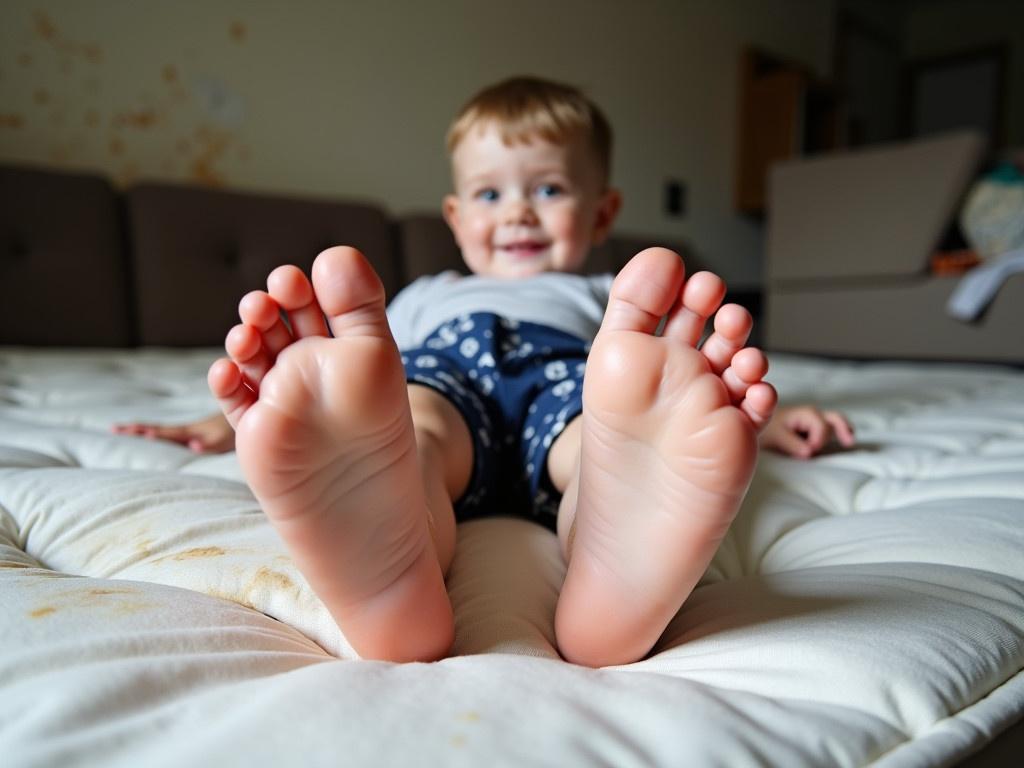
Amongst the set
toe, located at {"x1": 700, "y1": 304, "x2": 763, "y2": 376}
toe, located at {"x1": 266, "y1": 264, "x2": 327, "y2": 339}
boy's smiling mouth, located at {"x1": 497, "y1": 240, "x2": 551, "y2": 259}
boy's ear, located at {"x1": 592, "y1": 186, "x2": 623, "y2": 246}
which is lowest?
toe, located at {"x1": 700, "y1": 304, "x2": 763, "y2": 376}

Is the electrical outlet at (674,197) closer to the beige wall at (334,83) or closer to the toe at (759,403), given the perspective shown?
the beige wall at (334,83)

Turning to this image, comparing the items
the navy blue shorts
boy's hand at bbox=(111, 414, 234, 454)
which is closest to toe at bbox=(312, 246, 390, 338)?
the navy blue shorts

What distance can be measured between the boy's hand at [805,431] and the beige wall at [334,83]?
6.09 feet

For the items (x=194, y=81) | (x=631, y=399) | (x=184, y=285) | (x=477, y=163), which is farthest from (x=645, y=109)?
(x=631, y=399)

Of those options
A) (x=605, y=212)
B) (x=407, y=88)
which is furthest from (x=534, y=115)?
(x=407, y=88)

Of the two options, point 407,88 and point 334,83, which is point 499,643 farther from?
point 407,88

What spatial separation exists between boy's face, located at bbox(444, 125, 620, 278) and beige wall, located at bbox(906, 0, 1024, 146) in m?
5.30

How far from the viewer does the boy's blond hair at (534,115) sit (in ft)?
2.92

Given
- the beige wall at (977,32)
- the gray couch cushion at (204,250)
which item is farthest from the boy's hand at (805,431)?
the beige wall at (977,32)

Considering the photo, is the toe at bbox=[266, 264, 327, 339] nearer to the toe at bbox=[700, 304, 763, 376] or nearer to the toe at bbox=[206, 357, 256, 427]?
the toe at bbox=[206, 357, 256, 427]

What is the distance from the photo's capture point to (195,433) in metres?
0.75

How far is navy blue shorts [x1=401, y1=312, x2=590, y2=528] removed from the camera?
24.6 inches

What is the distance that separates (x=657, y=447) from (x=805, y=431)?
0.47 metres

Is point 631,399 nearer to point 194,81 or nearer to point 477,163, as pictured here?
point 477,163
